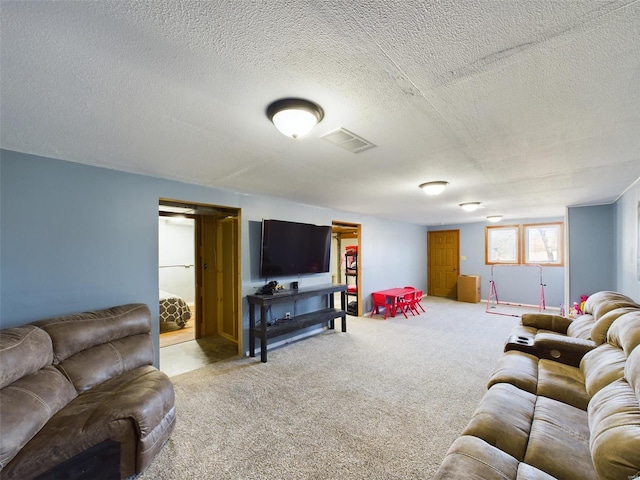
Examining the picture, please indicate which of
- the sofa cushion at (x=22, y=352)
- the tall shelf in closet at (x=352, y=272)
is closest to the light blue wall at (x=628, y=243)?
the tall shelf in closet at (x=352, y=272)

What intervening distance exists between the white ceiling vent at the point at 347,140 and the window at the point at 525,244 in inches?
285

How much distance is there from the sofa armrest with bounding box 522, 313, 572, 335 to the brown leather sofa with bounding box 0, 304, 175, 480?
13.1ft

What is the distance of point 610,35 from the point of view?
108 cm

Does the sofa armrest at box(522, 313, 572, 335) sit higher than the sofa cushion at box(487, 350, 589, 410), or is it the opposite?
the sofa armrest at box(522, 313, 572, 335)

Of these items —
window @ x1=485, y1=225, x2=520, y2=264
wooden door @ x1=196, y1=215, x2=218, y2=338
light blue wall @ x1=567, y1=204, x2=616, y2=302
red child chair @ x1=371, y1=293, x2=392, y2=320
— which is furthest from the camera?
window @ x1=485, y1=225, x2=520, y2=264

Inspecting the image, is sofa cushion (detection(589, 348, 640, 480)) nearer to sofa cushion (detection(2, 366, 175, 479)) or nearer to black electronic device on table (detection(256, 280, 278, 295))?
sofa cushion (detection(2, 366, 175, 479))

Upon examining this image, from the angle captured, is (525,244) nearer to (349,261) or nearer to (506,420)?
(349,261)

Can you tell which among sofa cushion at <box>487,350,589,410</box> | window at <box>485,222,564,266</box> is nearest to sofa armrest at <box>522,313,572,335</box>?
sofa cushion at <box>487,350,589,410</box>

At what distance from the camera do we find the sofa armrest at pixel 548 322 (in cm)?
324

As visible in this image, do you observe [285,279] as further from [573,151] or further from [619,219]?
[619,219]

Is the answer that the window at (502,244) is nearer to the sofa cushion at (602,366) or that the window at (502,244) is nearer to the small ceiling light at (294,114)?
the sofa cushion at (602,366)

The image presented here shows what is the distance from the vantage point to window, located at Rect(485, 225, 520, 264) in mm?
7492

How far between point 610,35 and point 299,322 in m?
3.95

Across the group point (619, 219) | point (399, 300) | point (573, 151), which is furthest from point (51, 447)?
point (619, 219)
